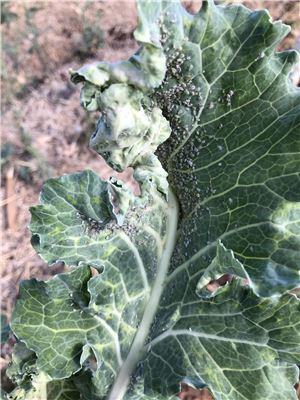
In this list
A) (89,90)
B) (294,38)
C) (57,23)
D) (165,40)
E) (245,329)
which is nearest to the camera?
(89,90)

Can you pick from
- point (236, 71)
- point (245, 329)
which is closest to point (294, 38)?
point (236, 71)

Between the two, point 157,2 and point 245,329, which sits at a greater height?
point 157,2

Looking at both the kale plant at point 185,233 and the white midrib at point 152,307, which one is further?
the white midrib at point 152,307

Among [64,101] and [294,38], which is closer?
[294,38]

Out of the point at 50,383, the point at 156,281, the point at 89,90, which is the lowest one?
the point at 50,383

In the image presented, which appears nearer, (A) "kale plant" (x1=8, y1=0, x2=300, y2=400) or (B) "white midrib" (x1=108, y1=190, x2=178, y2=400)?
(A) "kale plant" (x1=8, y1=0, x2=300, y2=400)

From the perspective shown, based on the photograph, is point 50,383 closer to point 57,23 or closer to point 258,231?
point 258,231

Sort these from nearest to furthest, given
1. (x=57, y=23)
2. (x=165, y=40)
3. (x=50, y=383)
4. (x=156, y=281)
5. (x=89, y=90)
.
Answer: (x=89, y=90)
(x=165, y=40)
(x=156, y=281)
(x=50, y=383)
(x=57, y=23)
